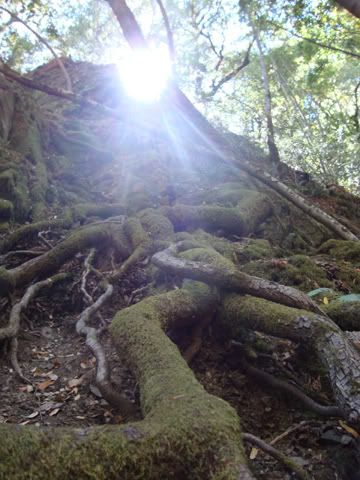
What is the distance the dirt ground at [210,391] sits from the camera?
2.54 meters

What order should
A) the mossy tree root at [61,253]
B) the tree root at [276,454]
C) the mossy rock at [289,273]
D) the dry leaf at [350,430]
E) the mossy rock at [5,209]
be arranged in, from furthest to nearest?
1. the mossy rock at [5,209]
2. the mossy rock at [289,273]
3. the mossy tree root at [61,253]
4. the dry leaf at [350,430]
5. the tree root at [276,454]

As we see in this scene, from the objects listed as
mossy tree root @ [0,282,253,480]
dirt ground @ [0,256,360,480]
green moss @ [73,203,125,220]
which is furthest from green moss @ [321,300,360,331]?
green moss @ [73,203,125,220]

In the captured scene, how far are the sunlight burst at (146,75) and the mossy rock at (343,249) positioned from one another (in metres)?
6.06

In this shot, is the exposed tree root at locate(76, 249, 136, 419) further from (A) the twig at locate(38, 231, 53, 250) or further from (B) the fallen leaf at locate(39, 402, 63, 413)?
(A) the twig at locate(38, 231, 53, 250)

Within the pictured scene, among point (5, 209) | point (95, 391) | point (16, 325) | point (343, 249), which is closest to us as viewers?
point (95, 391)

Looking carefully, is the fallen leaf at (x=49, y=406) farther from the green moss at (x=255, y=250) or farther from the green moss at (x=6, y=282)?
the green moss at (x=255, y=250)

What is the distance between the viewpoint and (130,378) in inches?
133

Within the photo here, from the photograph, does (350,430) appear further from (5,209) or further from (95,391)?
(5,209)

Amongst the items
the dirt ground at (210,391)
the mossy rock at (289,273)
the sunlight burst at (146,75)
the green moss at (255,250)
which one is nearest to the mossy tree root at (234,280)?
the dirt ground at (210,391)

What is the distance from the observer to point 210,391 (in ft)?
10.5

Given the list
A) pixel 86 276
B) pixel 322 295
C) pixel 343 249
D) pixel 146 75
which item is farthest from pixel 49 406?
pixel 146 75

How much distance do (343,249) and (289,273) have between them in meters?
2.11

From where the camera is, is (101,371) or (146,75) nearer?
(101,371)

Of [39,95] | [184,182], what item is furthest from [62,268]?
[39,95]
